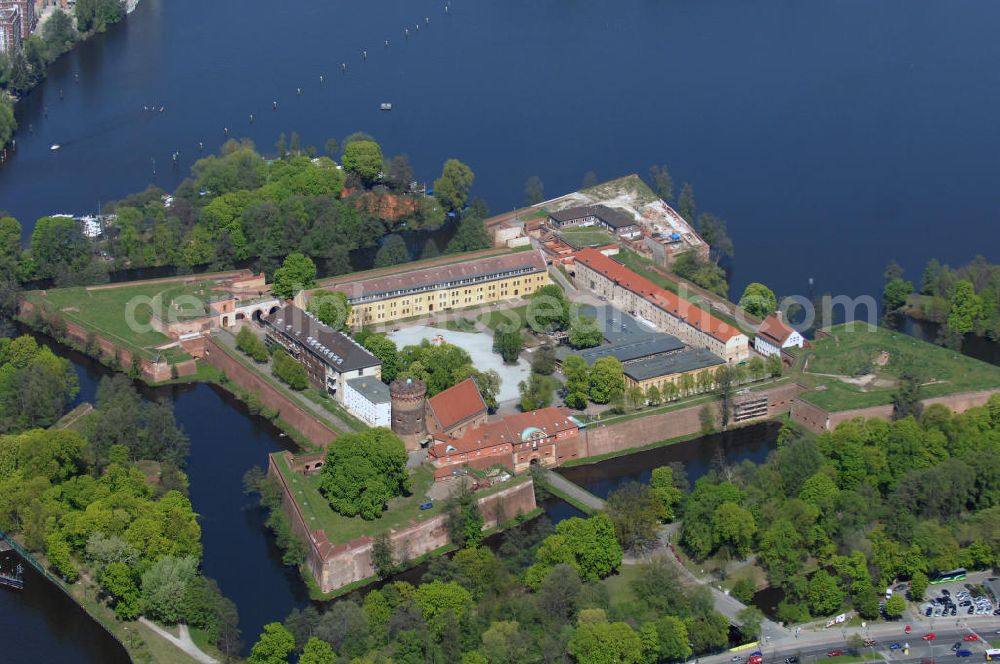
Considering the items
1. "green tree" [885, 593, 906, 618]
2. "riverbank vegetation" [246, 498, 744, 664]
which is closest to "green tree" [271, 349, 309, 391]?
"riverbank vegetation" [246, 498, 744, 664]

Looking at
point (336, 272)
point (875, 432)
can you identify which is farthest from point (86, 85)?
point (875, 432)

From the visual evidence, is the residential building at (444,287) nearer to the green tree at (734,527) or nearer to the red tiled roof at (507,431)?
the red tiled roof at (507,431)

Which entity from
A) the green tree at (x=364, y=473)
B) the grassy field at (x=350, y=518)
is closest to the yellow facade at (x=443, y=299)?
the grassy field at (x=350, y=518)

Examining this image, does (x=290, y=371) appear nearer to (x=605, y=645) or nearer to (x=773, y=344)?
(x=773, y=344)

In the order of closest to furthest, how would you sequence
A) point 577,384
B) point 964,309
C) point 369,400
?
point 369,400 → point 577,384 → point 964,309

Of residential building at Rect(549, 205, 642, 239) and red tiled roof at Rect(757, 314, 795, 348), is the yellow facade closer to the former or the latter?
residential building at Rect(549, 205, 642, 239)

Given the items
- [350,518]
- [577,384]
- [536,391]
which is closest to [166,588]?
[350,518]

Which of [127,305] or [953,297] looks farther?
[953,297]
